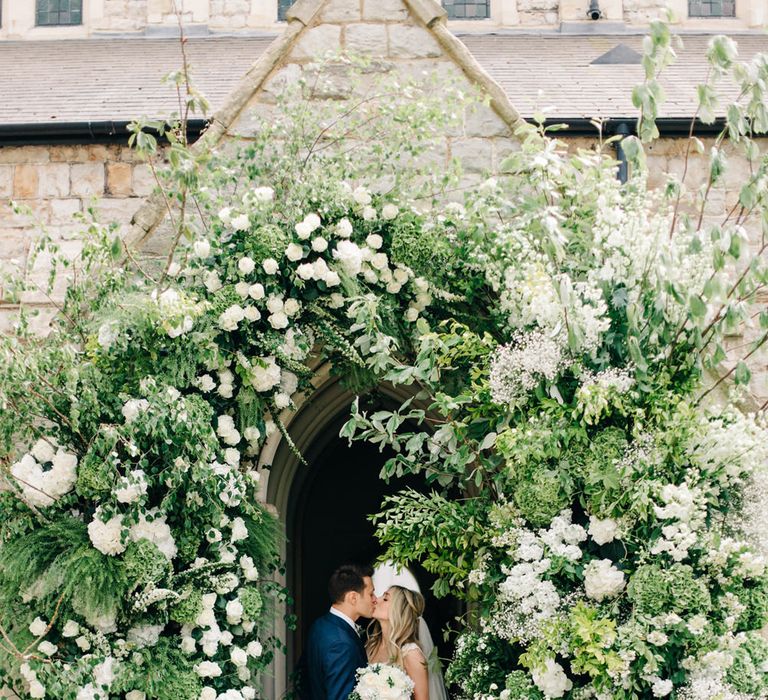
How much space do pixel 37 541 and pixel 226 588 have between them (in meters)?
0.82

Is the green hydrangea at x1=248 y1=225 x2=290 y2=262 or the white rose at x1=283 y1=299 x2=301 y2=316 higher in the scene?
the green hydrangea at x1=248 y1=225 x2=290 y2=262

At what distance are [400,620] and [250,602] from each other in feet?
3.96

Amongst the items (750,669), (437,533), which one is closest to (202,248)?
(437,533)

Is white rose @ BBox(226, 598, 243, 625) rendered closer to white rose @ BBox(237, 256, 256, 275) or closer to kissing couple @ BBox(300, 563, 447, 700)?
kissing couple @ BBox(300, 563, 447, 700)

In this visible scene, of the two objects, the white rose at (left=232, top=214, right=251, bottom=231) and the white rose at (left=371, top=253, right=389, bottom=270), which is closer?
the white rose at (left=232, top=214, right=251, bottom=231)

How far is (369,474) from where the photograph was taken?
10.3 meters

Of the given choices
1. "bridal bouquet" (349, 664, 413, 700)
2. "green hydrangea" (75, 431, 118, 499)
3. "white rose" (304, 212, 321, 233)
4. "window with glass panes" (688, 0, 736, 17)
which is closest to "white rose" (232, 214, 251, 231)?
"white rose" (304, 212, 321, 233)

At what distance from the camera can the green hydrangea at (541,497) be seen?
447cm

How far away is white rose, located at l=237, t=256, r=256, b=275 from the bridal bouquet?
2.13 m

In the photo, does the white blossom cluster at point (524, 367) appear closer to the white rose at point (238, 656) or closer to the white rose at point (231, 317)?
the white rose at point (231, 317)

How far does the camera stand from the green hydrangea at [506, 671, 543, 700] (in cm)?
452

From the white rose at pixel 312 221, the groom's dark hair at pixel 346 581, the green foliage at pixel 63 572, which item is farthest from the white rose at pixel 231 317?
the groom's dark hair at pixel 346 581

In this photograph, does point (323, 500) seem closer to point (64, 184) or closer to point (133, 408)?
point (64, 184)

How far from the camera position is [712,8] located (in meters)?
11.7
